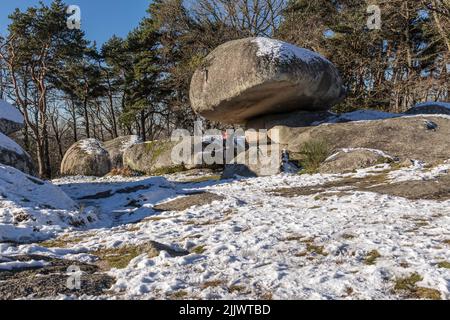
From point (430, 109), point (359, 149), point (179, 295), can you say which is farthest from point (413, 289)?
point (430, 109)

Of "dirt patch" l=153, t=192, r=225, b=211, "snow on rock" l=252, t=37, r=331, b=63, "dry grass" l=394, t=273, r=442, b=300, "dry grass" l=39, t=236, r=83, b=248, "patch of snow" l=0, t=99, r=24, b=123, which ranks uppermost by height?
"snow on rock" l=252, t=37, r=331, b=63

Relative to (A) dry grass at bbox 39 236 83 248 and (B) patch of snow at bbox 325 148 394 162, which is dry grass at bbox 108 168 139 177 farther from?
(A) dry grass at bbox 39 236 83 248

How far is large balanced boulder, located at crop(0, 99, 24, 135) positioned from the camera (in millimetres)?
9812

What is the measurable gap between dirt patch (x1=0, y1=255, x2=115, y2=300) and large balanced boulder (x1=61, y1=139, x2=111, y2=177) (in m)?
12.8

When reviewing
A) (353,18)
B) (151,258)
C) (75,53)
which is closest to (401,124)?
(353,18)

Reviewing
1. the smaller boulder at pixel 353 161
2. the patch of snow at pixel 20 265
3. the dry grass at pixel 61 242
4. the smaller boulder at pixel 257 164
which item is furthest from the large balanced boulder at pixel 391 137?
the patch of snow at pixel 20 265

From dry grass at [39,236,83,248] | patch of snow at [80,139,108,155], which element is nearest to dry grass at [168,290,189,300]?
dry grass at [39,236,83,248]

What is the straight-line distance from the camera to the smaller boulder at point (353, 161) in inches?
340

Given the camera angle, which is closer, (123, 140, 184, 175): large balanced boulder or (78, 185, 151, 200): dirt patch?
(78, 185, 151, 200): dirt patch

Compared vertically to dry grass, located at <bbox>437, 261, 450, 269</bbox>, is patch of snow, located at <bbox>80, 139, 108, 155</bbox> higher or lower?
higher

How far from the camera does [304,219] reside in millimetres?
4770

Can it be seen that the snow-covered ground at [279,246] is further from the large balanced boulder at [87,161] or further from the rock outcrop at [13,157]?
the large balanced boulder at [87,161]

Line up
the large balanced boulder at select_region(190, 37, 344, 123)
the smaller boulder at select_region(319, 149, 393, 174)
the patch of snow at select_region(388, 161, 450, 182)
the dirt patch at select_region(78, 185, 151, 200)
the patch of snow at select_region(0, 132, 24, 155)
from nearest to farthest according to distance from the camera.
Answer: the patch of snow at select_region(388, 161, 450, 182) → the patch of snow at select_region(0, 132, 24, 155) → the dirt patch at select_region(78, 185, 151, 200) → the smaller boulder at select_region(319, 149, 393, 174) → the large balanced boulder at select_region(190, 37, 344, 123)

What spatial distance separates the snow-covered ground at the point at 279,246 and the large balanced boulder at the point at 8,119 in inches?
206
